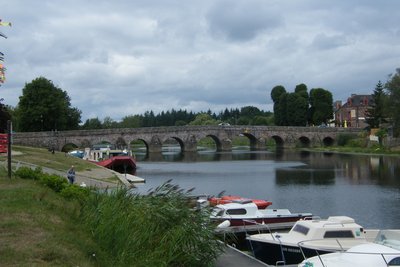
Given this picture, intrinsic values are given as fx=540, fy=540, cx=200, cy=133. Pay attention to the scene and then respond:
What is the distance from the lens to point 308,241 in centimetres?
1769

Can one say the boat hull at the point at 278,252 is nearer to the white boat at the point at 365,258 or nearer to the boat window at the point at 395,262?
the white boat at the point at 365,258

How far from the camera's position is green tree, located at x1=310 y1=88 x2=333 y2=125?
423 ft

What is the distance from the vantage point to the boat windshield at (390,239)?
1508cm

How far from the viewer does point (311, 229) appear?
Result: 18188 mm

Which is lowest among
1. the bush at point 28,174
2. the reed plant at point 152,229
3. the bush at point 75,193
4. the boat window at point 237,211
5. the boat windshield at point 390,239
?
the boat window at point 237,211

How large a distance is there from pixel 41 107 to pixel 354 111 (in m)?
83.2

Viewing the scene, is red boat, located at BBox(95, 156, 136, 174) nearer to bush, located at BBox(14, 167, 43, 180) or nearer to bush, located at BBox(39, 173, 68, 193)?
bush, located at BBox(14, 167, 43, 180)

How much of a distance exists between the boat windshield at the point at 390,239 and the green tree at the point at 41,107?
78.9 metres

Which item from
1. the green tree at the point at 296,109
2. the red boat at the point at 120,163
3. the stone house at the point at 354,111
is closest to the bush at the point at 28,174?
the red boat at the point at 120,163

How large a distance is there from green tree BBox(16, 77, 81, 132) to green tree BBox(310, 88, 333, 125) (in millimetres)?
61954

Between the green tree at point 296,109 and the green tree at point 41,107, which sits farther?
the green tree at point 296,109

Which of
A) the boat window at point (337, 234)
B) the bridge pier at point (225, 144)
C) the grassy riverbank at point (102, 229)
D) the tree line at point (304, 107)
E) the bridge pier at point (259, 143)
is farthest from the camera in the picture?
the tree line at point (304, 107)

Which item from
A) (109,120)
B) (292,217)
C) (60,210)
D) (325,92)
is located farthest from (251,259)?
(109,120)

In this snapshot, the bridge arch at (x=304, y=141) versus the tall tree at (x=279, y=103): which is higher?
the tall tree at (x=279, y=103)
